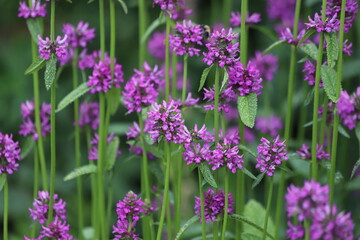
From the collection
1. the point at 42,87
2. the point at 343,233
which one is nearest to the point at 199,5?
the point at 42,87

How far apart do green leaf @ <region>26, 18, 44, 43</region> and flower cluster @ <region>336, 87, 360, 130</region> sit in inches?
44.7

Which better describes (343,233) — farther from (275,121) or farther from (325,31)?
(275,121)

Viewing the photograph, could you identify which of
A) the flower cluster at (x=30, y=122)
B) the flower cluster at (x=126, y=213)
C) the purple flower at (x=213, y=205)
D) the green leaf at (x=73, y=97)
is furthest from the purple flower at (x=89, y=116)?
the purple flower at (x=213, y=205)

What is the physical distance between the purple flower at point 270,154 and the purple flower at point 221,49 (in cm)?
25

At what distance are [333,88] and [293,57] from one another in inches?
9.5

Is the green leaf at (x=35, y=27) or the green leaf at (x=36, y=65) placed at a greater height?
the green leaf at (x=35, y=27)

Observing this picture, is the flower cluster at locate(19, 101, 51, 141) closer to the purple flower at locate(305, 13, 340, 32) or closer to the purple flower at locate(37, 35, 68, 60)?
the purple flower at locate(37, 35, 68, 60)

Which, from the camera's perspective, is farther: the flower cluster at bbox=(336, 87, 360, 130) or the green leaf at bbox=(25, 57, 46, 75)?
the green leaf at bbox=(25, 57, 46, 75)

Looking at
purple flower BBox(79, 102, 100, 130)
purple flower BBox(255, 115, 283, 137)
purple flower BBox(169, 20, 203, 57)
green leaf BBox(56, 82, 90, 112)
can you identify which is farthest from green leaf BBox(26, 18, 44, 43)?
purple flower BBox(255, 115, 283, 137)

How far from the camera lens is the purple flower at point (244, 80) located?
1.71 metres

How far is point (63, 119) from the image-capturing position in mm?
3912

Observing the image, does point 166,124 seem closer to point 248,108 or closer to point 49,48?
point 248,108

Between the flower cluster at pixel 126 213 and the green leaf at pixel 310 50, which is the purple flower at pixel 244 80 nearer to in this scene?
the green leaf at pixel 310 50

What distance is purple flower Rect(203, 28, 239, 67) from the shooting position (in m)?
1.65
